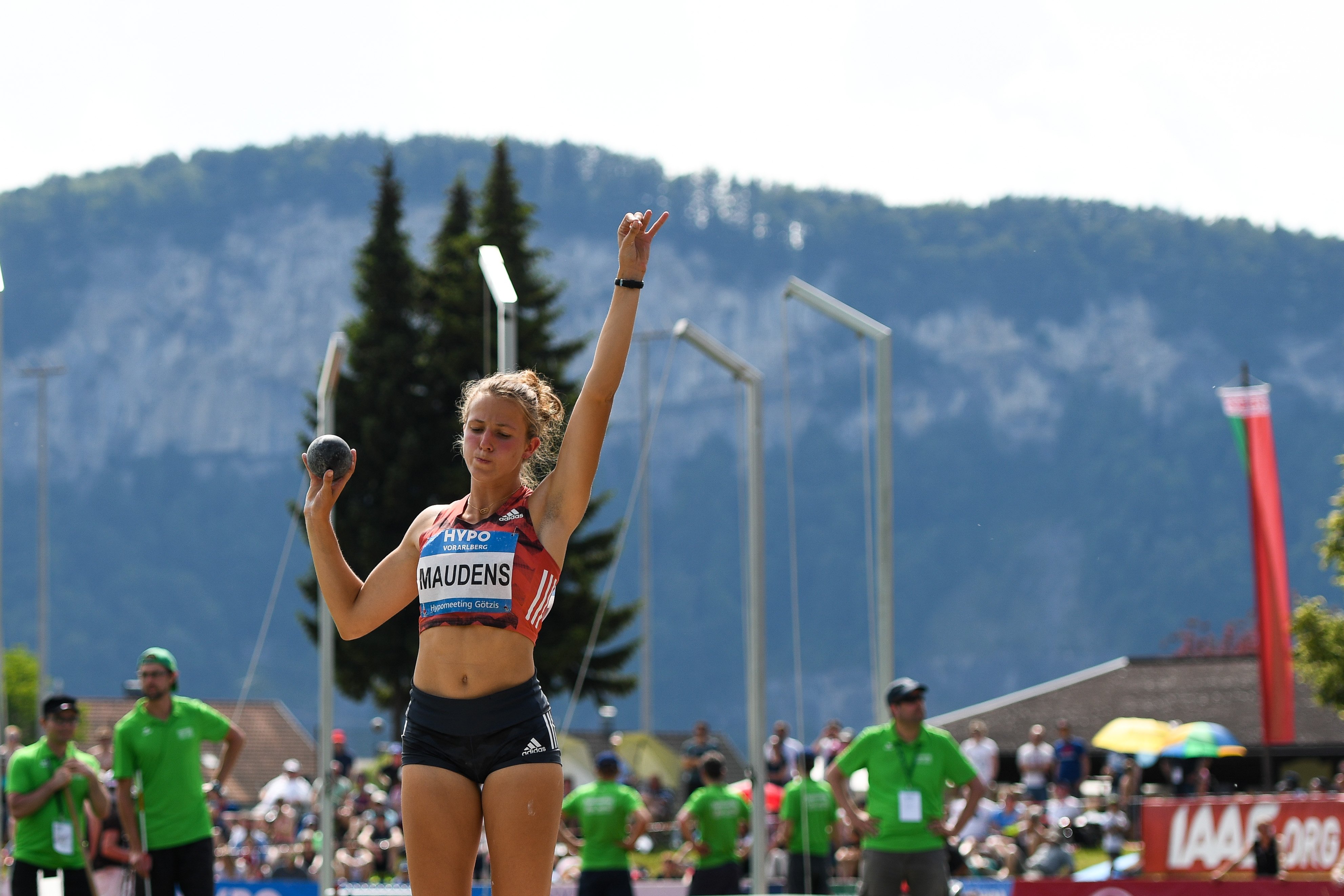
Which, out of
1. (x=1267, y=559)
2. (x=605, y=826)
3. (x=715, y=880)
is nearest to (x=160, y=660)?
(x=605, y=826)

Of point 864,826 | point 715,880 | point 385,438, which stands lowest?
point 715,880

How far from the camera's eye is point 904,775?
9.91 m

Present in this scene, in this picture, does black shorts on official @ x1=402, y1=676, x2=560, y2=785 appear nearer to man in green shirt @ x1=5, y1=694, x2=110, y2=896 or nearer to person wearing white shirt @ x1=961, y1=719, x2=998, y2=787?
man in green shirt @ x1=5, y1=694, x2=110, y2=896

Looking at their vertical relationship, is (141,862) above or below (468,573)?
below

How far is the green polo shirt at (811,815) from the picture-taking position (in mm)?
14070

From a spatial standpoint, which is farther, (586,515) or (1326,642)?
(586,515)

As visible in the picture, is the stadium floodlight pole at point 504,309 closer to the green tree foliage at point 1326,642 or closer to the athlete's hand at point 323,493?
the athlete's hand at point 323,493

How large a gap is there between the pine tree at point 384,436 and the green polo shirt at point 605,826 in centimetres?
2549

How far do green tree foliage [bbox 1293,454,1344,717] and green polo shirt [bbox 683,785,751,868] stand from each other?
62.7 feet

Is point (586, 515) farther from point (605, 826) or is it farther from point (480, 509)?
point (480, 509)

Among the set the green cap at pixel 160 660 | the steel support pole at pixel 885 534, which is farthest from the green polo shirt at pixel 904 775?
the green cap at pixel 160 660

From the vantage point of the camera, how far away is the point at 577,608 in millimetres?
39750

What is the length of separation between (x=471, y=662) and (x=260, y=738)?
68.3 meters

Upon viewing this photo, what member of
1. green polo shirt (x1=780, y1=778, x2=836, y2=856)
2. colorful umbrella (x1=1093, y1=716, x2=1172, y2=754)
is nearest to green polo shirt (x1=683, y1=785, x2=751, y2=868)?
green polo shirt (x1=780, y1=778, x2=836, y2=856)
